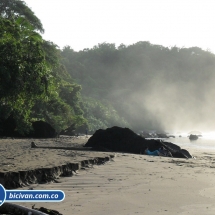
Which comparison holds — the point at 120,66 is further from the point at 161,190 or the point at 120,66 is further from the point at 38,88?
the point at 161,190

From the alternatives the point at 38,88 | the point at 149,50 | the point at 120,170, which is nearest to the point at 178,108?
the point at 149,50

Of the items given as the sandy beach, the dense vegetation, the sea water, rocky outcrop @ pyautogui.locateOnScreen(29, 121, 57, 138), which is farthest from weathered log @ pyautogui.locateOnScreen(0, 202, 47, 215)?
the sea water

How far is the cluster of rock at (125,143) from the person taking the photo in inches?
659

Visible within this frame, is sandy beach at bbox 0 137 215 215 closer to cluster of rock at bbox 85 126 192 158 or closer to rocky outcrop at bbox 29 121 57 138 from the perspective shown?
cluster of rock at bbox 85 126 192 158

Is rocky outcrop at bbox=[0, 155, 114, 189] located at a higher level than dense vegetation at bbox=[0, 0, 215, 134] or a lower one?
lower

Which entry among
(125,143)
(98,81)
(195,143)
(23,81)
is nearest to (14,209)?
(23,81)

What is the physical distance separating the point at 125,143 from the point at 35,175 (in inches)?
423

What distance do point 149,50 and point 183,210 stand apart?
428 ft

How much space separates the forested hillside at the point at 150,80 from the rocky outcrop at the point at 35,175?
80818 millimetres

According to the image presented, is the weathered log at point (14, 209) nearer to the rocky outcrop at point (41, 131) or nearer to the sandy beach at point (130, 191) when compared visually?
the sandy beach at point (130, 191)

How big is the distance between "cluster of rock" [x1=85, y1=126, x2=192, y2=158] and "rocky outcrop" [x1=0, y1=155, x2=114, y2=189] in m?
8.08

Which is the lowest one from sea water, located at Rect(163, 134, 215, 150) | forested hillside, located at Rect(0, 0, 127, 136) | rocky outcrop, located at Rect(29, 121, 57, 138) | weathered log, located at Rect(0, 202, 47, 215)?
weathered log, located at Rect(0, 202, 47, 215)

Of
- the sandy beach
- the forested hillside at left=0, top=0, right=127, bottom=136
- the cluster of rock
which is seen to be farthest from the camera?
the cluster of rock

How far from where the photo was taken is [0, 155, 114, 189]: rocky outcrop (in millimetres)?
6359
